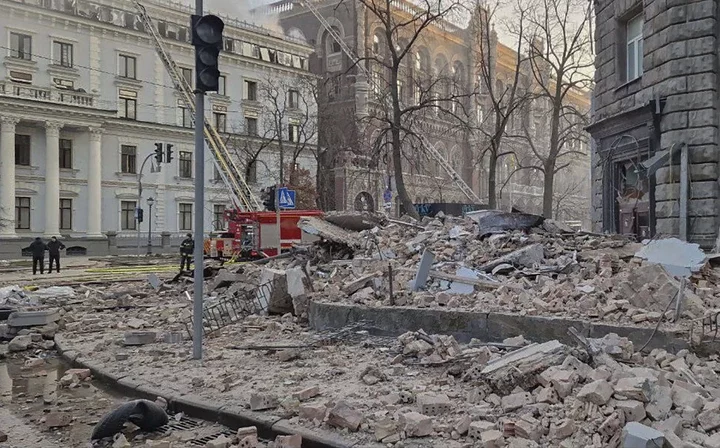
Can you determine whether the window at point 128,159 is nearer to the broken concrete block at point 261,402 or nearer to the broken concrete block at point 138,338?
the broken concrete block at point 138,338

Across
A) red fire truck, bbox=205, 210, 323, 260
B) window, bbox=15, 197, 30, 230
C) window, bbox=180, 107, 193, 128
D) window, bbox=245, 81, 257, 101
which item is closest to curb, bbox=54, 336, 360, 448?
red fire truck, bbox=205, 210, 323, 260

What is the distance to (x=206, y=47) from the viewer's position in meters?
7.52

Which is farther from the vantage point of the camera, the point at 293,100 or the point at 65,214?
the point at 293,100

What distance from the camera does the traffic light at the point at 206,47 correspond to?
24.6 feet

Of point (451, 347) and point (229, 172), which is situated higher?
point (229, 172)

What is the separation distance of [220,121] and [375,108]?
12.7 meters

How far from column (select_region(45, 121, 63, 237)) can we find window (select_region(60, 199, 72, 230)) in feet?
3.10

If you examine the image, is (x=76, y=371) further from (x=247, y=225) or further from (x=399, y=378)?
(x=247, y=225)

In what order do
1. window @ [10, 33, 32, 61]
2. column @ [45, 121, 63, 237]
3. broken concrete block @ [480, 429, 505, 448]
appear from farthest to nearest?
column @ [45, 121, 63, 237] → window @ [10, 33, 32, 61] → broken concrete block @ [480, 429, 505, 448]

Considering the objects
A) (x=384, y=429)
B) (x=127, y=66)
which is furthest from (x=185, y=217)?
(x=384, y=429)

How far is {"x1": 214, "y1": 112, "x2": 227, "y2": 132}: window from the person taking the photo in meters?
50.1

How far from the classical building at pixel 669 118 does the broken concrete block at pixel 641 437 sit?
11175 mm

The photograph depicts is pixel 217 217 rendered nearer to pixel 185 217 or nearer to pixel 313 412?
pixel 185 217

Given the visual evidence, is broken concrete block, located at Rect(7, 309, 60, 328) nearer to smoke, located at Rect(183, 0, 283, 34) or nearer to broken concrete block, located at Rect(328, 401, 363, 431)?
broken concrete block, located at Rect(328, 401, 363, 431)
